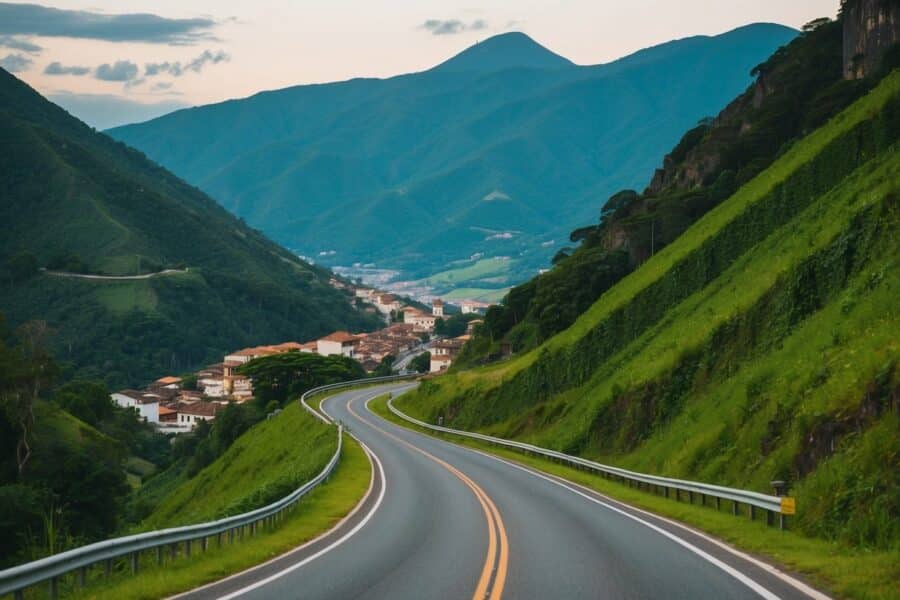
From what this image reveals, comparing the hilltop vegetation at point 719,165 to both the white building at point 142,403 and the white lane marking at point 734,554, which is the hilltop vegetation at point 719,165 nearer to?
the white lane marking at point 734,554

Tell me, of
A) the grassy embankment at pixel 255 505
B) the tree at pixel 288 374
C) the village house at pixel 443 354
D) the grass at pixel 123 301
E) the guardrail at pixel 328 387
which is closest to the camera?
the grassy embankment at pixel 255 505

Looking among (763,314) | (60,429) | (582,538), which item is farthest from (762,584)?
(60,429)

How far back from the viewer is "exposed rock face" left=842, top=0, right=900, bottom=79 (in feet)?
188

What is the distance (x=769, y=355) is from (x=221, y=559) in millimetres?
18475

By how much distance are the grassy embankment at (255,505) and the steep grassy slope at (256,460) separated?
4.0 inches

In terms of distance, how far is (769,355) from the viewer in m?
28.7

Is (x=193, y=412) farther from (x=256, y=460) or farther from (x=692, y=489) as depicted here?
(x=692, y=489)

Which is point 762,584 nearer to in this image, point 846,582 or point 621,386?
point 846,582

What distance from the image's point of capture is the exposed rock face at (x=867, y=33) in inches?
2260

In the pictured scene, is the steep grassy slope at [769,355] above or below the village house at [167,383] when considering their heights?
above

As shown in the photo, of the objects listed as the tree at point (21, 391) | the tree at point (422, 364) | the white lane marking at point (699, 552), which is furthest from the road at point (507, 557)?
the tree at point (422, 364)

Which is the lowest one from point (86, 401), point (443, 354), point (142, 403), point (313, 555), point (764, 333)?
point (142, 403)

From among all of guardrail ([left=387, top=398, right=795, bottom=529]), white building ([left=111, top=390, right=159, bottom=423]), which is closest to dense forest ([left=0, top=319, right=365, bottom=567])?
guardrail ([left=387, top=398, right=795, bottom=529])

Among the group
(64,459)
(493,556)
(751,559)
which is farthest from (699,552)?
(64,459)
